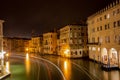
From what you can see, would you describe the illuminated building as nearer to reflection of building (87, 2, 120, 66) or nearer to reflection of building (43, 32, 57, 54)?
reflection of building (43, 32, 57, 54)

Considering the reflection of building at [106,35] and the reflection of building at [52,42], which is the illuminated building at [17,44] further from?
the reflection of building at [106,35]

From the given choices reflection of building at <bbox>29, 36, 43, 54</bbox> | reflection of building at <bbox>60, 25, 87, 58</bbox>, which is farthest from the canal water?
reflection of building at <bbox>29, 36, 43, 54</bbox>

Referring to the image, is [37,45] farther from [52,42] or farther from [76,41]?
[76,41]

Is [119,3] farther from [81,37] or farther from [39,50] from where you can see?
[39,50]

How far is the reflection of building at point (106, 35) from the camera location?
140 ft

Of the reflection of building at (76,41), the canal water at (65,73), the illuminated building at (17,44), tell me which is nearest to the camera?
→ the canal water at (65,73)

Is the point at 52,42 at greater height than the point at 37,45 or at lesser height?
greater

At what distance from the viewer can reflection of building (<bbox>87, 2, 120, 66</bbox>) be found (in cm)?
4253

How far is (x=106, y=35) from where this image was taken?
48.2 metres

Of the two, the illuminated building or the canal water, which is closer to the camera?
the canal water

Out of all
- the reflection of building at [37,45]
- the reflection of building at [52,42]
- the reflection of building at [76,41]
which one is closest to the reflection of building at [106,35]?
the reflection of building at [76,41]

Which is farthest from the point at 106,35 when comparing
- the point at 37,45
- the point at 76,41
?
the point at 37,45

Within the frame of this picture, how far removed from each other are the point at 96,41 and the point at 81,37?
15.4 m

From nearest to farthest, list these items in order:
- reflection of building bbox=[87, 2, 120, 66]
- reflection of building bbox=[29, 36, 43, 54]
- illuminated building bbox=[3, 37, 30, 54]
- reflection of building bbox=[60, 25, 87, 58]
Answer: reflection of building bbox=[87, 2, 120, 66]
reflection of building bbox=[60, 25, 87, 58]
reflection of building bbox=[29, 36, 43, 54]
illuminated building bbox=[3, 37, 30, 54]
